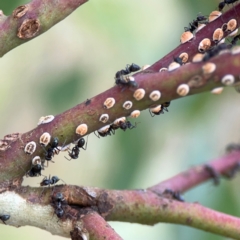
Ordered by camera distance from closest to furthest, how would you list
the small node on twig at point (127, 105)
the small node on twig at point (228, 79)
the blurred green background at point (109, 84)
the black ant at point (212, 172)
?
the small node on twig at point (228, 79) < the small node on twig at point (127, 105) < the black ant at point (212, 172) < the blurred green background at point (109, 84)

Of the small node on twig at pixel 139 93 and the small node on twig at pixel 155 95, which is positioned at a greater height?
the small node on twig at pixel 139 93

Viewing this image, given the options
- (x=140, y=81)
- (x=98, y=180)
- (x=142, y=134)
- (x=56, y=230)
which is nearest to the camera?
(x=140, y=81)

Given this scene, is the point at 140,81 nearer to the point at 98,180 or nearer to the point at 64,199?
the point at 64,199

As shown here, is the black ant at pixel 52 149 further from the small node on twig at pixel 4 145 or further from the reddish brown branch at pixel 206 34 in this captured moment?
the reddish brown branch at pixel 206 34

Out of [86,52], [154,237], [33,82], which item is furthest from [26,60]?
[154,237]

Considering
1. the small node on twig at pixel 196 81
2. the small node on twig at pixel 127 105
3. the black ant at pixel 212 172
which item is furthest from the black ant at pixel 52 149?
the black ant at pixel 212 172
